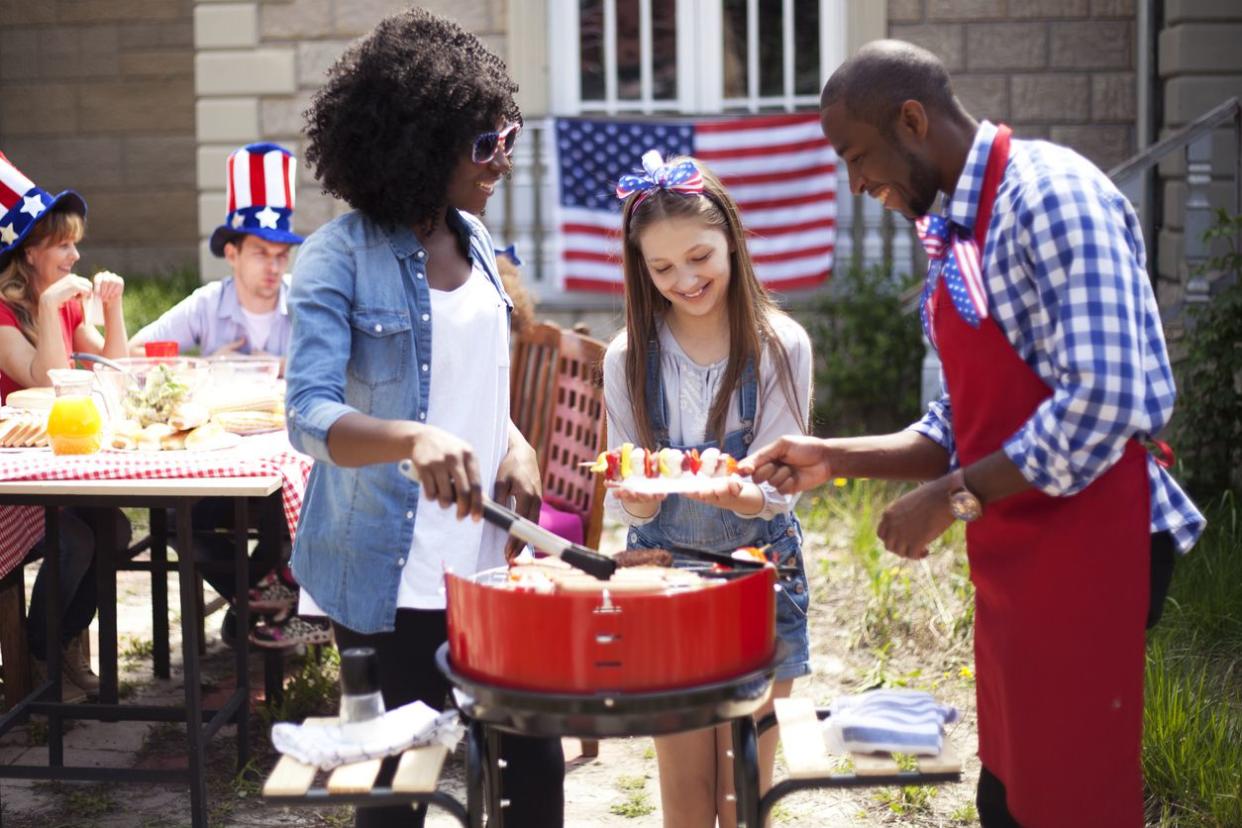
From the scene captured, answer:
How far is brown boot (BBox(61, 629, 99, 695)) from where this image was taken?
5016 millimetres

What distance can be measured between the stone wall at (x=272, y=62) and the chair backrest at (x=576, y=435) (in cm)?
485

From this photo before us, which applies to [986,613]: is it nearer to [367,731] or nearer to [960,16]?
[367,731]

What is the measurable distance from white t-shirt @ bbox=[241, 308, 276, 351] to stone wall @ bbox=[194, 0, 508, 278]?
408 cm

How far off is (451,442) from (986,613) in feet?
3.01

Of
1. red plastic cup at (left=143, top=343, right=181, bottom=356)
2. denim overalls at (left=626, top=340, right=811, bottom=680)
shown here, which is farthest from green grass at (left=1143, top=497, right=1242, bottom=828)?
red plastic cup at (left=143, top=343, right=181, bottom=356)

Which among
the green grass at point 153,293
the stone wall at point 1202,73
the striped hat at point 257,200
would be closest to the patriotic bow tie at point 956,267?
the striped hat at point 257,200

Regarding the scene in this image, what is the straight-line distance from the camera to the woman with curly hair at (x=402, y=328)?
272 centimetres

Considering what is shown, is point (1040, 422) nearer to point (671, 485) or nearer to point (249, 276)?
point (671, 485)

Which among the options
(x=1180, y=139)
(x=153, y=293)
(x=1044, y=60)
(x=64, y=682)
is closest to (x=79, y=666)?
(x=64, y=682)

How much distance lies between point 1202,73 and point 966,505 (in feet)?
23.9

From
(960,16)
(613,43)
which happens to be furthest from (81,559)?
(960,16)

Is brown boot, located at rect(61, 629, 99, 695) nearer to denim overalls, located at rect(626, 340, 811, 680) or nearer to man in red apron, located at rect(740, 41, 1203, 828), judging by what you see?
denim overalls, located at rect(626, 340, 811, 680)

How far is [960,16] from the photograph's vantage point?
9398 mm

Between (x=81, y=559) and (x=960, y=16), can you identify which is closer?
(x=81, y=559)
